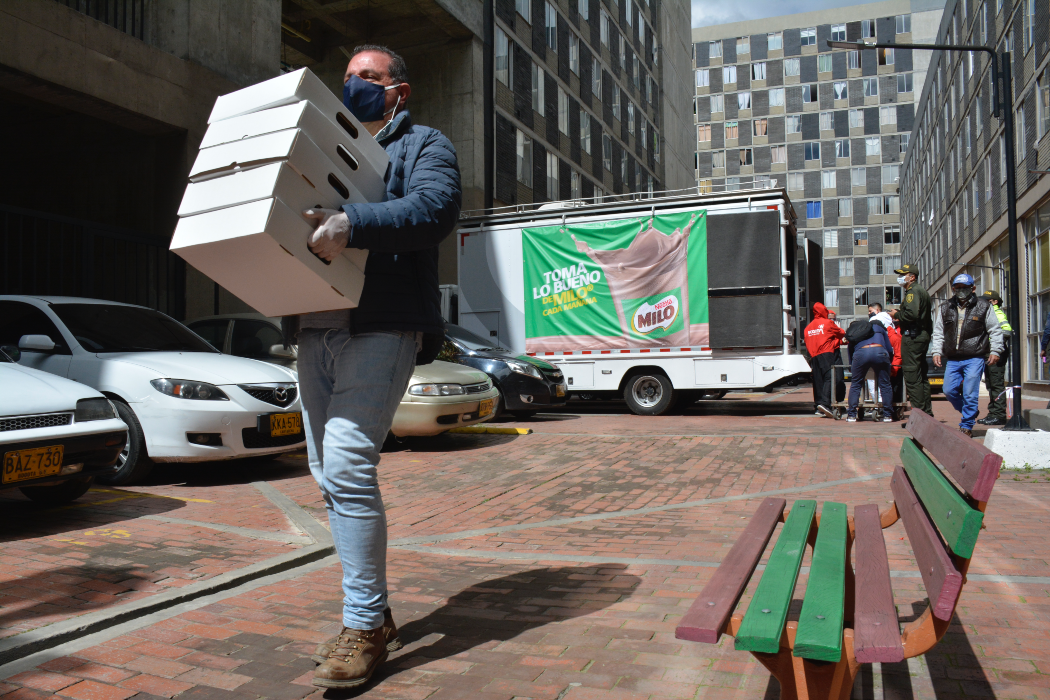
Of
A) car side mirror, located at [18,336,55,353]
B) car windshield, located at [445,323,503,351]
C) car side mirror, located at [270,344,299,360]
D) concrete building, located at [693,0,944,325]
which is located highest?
concrete building, located at [693,0,944,325]

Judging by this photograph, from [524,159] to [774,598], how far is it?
→ 1028 inches

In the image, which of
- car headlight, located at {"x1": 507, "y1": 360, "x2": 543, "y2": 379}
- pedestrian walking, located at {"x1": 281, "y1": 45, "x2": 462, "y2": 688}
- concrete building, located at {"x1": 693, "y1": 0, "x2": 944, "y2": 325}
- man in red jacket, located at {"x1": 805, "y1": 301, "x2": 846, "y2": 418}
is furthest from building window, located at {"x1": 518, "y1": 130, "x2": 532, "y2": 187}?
concrete building, located at {"x1": 693, "y1": 0, "x2": 944, "y2": 325}

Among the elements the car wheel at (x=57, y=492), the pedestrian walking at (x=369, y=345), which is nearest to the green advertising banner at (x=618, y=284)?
the car wheel at (x=57, y=492)

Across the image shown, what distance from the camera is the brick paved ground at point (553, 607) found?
2.65 meters

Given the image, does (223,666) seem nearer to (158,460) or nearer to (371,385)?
(371,385)

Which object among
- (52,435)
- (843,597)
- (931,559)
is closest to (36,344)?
(52,435)

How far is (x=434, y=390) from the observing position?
27.3 ft

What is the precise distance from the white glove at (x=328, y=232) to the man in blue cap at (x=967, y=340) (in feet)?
26.8

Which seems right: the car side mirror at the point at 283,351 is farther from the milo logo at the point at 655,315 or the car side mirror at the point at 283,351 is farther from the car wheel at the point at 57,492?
the milo logo at the point at 655,315

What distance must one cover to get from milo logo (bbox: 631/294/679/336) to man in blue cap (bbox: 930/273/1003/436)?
4378 mm

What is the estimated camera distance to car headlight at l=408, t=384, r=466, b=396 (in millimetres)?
8273

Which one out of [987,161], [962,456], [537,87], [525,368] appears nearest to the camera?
[962,456]

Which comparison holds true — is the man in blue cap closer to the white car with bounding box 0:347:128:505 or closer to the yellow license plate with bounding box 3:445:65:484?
the white car with bounding box 0:347:128:505

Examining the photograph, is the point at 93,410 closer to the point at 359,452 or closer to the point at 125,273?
the point at 359,452
